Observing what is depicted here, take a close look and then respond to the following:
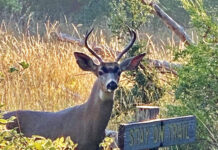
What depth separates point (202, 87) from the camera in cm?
746

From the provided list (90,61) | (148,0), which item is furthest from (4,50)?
(90,61)

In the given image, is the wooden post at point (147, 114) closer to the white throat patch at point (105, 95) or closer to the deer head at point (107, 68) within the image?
the deer head at point (107, 68)

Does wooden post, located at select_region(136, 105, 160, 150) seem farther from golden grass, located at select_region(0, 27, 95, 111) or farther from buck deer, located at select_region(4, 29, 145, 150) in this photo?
golden grass, located at select_region(0, 27, 95, 111)

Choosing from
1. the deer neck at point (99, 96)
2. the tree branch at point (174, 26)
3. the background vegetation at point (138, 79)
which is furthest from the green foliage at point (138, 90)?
the deer neck at point (99, 96)

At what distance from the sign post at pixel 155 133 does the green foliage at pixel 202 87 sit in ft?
4.65

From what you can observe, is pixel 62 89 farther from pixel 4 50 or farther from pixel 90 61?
pixel 90 61

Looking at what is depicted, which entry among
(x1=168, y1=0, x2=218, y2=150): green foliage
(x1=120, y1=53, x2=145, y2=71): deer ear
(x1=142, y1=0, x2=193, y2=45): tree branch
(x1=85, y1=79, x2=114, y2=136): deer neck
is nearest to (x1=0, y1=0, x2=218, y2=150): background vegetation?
(x1=168, y1=0, x2=218, y2=150): green foliage

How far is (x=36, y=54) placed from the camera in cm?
1011

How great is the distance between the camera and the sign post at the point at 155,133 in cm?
528

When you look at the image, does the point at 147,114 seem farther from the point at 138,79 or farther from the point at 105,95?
the point at 138,79

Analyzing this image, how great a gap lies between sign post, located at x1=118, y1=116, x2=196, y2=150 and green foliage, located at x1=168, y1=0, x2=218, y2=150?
1.42m

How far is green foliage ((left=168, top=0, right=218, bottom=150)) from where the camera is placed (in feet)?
24.1

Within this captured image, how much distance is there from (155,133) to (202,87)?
203cm

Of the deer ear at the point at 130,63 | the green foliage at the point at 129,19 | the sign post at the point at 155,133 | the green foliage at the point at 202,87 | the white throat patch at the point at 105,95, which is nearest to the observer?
the sign post at the point at 155,133
